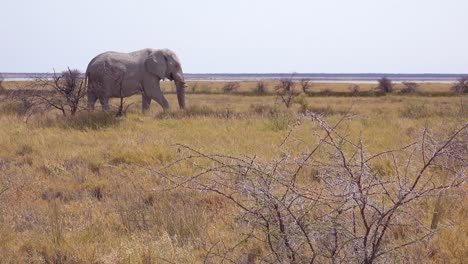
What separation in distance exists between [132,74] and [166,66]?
1.27 meters

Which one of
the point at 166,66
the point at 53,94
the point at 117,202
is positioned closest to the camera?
the point at 117,202

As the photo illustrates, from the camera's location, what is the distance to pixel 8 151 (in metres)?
6.62

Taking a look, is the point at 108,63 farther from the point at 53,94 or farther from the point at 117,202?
the point at 117,202

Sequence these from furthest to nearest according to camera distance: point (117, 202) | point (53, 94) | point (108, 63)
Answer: point (108, 63), point (53, 94), point (117, 202)

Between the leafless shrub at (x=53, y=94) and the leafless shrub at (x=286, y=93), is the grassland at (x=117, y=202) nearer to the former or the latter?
the leafless shrub at (x=53, y=94)

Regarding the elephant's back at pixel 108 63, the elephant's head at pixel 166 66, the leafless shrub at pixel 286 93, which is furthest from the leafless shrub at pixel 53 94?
the leafless shrub at pixel 286 93

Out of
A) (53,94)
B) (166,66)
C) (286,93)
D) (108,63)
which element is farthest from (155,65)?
(286,93)

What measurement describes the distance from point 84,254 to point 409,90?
130 feet

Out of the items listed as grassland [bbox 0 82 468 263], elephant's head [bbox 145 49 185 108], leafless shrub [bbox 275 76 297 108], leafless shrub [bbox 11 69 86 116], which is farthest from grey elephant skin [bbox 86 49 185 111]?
leafless shrub [bbox 275 76 297 108]

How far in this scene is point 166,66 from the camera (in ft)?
45.6

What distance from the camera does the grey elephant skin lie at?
12469 millimetres

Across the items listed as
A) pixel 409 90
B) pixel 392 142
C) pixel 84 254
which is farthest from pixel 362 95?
pixel 84 254

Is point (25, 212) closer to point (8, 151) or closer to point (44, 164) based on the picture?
point (44, 164)

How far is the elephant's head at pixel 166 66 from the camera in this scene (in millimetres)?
13320
